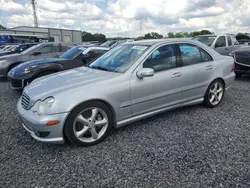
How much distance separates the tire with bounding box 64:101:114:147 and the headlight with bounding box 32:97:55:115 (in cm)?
30

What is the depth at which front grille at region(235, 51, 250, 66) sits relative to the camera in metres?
6.61

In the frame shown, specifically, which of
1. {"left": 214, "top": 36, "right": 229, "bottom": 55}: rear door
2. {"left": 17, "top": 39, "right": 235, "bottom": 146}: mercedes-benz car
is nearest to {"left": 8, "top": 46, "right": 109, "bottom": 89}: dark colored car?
{"left": 17, "top": 39, "right": 235, "bottom": 146}: mercedes-benz car

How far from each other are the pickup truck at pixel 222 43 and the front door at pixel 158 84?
655cm

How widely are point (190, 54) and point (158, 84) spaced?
1069mm

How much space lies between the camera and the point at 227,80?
4406mm

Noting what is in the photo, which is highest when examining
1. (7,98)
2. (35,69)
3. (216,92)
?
(35,69)

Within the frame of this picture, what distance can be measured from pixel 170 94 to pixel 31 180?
→ 247 centimetres

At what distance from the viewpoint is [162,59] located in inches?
138

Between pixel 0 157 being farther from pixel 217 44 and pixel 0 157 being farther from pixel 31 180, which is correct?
pixel 217 44

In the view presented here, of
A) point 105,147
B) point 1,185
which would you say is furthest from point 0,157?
point 105,147

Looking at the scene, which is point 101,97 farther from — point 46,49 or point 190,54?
point 46,49

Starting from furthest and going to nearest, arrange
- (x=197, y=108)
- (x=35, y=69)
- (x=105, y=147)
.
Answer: (x=35, y=69), (x=197, y=108), (x=105, y=147)

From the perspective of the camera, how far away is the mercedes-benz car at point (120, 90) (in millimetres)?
2656

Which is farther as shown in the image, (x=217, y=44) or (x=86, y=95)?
(x=217, y=44)
